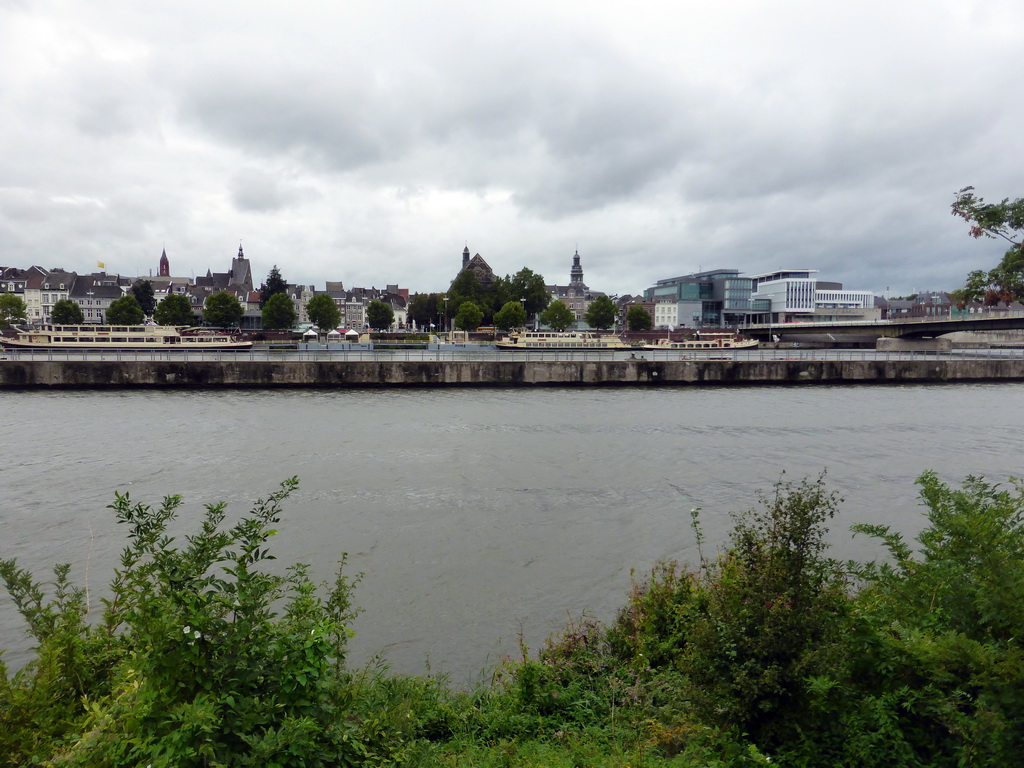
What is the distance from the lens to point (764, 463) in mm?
16875

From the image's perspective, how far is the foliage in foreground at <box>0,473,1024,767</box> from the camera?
3467 mm

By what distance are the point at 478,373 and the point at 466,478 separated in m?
19.5

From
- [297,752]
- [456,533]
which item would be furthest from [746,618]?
[456,533]

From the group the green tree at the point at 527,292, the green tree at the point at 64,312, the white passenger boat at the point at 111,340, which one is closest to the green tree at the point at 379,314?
the green tree at the point at 527,292

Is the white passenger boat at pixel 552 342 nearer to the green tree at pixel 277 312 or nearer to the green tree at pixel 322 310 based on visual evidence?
the green tree at pixel 277 312

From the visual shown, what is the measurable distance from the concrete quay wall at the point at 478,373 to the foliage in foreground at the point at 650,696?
28408mm

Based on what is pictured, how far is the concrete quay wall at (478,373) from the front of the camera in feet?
101

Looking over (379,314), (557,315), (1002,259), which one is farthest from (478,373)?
(379,314)

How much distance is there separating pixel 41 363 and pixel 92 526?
82.5 ft

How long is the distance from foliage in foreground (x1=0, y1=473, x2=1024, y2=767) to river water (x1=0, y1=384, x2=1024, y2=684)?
233 cm

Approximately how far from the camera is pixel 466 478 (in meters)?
14.9

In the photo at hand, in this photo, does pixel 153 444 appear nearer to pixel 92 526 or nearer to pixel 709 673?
pixel 92 526

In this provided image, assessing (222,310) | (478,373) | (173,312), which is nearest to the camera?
(478,373)

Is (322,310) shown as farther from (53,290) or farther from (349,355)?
(53,290)
